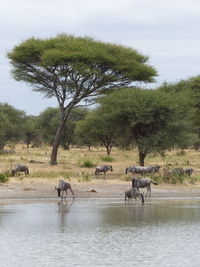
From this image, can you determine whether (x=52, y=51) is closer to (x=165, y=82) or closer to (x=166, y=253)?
(x=165, y=82)

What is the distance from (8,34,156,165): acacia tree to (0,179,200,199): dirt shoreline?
11.3 metres

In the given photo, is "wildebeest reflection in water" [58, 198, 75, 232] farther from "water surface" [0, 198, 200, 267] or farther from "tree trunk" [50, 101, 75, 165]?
"tree trunk" [50, 101, 75, 165]

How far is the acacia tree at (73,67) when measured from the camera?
43.3m

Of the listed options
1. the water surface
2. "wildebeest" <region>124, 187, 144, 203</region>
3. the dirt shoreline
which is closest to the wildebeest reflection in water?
the water surface

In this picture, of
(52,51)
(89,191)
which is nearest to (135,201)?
(89,191)

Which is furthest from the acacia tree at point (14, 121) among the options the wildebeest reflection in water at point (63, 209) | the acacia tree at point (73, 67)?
the wildebeest reflection in water at point (63, 209)

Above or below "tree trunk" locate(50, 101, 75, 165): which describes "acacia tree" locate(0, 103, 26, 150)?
above

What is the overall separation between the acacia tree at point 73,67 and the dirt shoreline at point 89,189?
1126 centimetres

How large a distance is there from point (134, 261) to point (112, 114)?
27.0 m

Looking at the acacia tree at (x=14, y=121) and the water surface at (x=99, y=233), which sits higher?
the acacia tree at (x=14, y=121)

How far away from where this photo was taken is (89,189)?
31.4 metres

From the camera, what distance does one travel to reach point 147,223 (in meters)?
22.2

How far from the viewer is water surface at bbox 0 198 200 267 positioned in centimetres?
1576

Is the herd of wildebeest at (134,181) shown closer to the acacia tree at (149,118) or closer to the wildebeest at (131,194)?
the wildebeest at (131,194)
